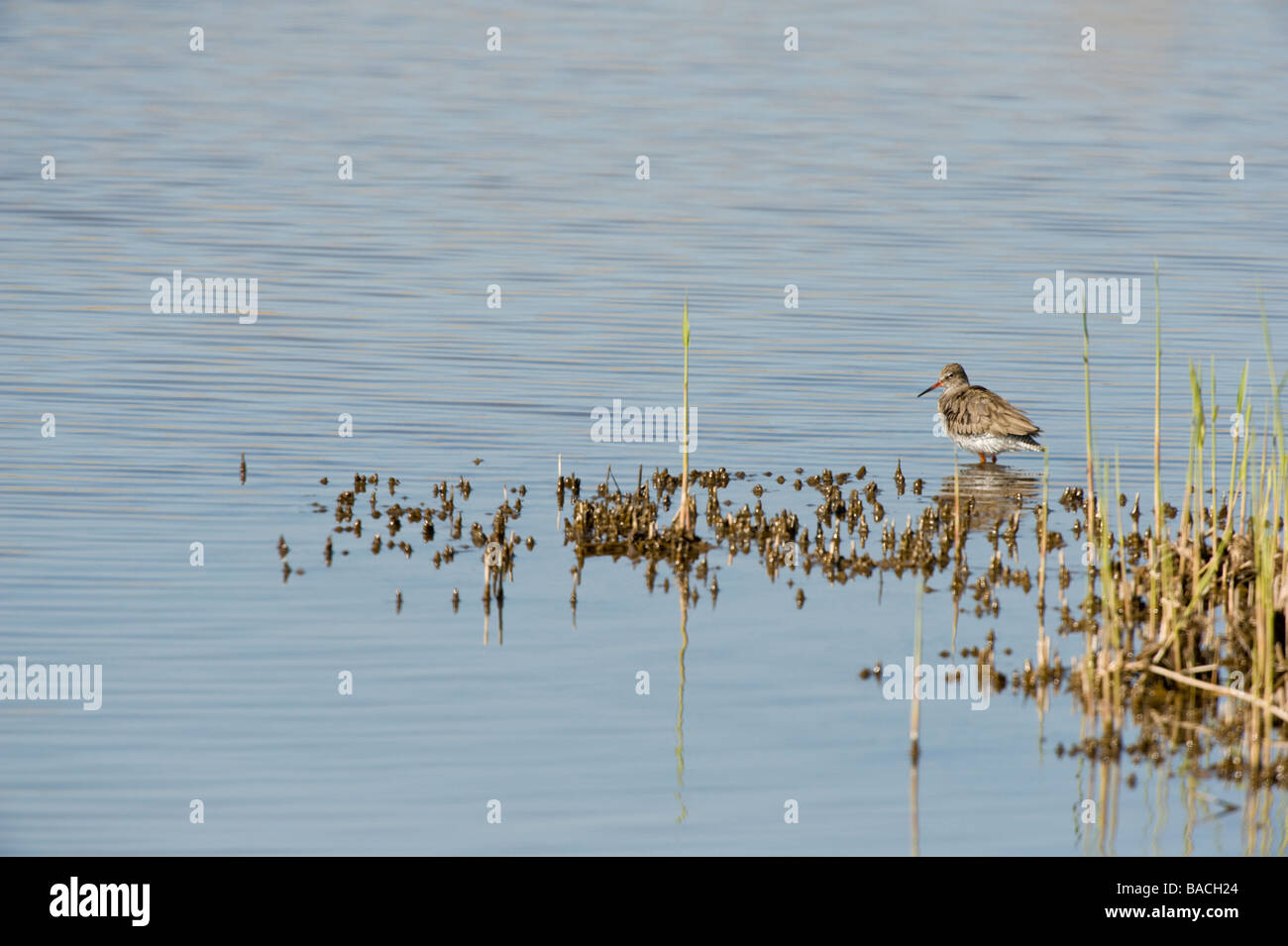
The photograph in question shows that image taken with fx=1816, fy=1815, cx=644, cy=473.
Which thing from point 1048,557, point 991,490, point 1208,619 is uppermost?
point 991,490

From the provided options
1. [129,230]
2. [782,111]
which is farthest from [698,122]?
[129,230]

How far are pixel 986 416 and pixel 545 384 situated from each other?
5.12 metres

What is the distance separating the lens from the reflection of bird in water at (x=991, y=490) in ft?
48.8

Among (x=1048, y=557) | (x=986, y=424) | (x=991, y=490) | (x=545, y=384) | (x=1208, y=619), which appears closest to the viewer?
(x=1208, y=619)

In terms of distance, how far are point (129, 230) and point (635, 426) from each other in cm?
1182

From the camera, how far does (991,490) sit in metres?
15.9

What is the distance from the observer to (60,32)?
1945 inches

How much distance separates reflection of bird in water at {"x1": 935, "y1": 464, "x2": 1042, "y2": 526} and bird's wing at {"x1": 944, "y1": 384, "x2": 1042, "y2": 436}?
0.45m

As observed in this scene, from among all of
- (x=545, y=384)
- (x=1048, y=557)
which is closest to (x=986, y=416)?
(x=1048, y=557)

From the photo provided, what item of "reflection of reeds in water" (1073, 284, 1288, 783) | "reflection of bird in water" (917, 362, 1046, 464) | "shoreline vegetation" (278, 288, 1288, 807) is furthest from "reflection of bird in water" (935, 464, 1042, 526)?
"reflection of reeds in water" (1073, 284, 1288, 783)

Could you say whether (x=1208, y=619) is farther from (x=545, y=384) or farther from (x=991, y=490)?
(x=545, y=384)

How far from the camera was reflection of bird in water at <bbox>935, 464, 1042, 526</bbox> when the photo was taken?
14867 millimetres

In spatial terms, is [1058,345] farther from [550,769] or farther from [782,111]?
[782,111]

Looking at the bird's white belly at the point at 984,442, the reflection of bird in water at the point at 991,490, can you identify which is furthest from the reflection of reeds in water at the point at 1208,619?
the bird's white belly at the point at 984,442
